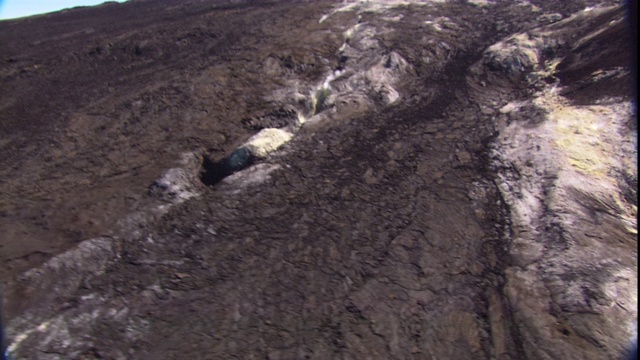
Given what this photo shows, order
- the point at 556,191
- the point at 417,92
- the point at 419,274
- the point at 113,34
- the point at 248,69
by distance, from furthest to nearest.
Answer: the point at 113,34 < the point at 248,69 < the point at 417,92 < the point at 556,191 < the point at 419,274

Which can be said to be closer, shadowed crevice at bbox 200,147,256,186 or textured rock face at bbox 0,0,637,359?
textured rock face at bbox 0,0,637,359

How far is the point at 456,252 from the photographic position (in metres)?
5.18

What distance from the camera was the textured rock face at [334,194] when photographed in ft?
14.4

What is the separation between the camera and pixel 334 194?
244 inches

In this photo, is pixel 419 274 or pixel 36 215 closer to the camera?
pixel 419 274

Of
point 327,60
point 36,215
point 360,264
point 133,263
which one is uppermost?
point 327,60

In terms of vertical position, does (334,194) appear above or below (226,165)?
below

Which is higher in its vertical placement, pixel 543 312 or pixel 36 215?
pixel 36 215

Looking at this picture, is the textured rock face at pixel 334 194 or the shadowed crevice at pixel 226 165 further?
the shadowed crevice at pixel 226 165

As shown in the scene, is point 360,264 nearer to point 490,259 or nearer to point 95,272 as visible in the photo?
point 490,259

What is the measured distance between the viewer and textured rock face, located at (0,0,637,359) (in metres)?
4.38

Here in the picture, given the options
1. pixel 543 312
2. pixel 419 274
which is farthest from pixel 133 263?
pixel 543 312

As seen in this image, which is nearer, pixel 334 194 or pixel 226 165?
pixel 334 194

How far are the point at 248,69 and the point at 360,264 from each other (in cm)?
551
